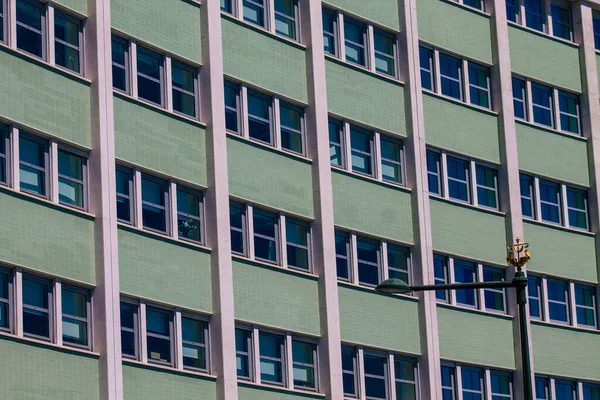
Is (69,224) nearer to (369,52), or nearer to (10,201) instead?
(10,201)

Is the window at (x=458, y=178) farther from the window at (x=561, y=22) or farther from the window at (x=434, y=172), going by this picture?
the window at (x=561, y=22)

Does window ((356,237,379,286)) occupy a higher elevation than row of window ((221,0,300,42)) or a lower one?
lower

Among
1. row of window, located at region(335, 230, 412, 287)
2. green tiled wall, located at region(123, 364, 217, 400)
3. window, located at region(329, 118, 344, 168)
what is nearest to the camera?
green tiled wall, located at region(123, 364, 217, 400)

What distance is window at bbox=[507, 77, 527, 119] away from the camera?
55406 mm

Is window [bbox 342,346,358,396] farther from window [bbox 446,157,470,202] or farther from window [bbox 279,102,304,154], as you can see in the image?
window [bbox 446,157,470,202]

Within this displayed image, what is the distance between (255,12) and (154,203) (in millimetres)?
7336

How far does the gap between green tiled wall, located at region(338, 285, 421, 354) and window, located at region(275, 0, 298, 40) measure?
23.9 feet

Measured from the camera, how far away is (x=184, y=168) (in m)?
43.7

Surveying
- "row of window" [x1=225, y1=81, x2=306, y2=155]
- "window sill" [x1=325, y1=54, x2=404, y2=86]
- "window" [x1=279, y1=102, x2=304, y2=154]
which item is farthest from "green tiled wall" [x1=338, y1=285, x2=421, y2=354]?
"window sill" [x1=325, y1=54, x2=404, y2=86]

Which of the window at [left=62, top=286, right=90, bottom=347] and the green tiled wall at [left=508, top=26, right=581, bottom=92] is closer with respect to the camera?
the window at [left=62, top=286, right=90, bottom=347]

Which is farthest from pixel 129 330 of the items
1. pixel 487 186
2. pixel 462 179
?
pixel 487 186

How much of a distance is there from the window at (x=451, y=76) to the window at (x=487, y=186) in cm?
242

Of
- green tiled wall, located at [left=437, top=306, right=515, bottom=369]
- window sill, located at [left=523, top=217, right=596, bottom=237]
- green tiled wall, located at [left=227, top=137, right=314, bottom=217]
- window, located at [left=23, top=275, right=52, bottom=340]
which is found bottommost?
window, located at [left=23, top=275, right=52, bottom=340]

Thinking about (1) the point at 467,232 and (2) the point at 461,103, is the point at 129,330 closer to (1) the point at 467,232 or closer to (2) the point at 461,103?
(1) the point at 467,232
